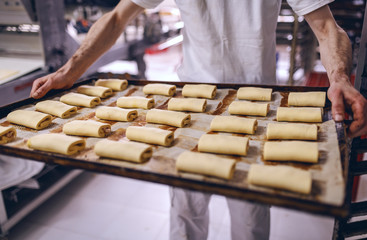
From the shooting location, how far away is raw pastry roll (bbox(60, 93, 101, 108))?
1.96 metres

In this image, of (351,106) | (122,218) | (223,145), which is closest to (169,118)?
(223,145)

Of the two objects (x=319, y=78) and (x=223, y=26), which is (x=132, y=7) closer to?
(x=223, y=26)

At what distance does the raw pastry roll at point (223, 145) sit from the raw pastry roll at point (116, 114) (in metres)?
0.51

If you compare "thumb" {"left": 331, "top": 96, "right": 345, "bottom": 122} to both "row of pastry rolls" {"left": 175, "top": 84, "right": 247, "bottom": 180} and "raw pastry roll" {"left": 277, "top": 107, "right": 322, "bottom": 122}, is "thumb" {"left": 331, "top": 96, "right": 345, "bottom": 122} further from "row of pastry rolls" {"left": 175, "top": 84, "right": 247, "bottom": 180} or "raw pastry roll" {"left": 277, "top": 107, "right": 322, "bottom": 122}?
"row of pastry rolls" {"left": 175, "top": 84, "right": 247, "bottom": 180}

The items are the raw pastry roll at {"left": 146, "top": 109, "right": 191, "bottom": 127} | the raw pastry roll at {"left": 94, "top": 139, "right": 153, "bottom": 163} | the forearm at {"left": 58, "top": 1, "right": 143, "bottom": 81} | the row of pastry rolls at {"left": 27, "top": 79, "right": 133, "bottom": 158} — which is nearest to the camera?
the raw pastry roll at {"left": 94, "top": 139, "right": 153, "bottom": 163}

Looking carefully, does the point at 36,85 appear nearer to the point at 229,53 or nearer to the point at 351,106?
the point at 229,53

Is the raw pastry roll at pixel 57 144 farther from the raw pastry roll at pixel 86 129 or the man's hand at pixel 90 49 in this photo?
the man's hand at pixel 90 49

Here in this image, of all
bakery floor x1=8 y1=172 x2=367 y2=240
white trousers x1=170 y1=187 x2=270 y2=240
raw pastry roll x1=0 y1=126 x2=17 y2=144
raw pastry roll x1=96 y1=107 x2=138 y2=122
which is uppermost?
raw pastry roll x1=96 y1=107 x2=138 y2=122

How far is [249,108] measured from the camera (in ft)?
5.69

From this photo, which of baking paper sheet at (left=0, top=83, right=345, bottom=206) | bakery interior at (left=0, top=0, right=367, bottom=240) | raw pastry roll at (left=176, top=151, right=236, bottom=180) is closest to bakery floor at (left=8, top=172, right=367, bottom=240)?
bakery interior at (left=0, top=0, right=367, bottom=240)

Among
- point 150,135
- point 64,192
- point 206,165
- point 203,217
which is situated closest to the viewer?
point 206,165

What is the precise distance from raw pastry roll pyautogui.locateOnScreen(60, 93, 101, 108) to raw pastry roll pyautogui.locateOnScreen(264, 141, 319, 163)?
115cm

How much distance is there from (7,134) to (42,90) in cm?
45

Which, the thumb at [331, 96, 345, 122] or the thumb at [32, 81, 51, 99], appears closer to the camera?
the thumb at [331, 96, 345, 122]
